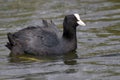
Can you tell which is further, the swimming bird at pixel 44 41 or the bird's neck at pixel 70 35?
the bird's neck at pixel 70 35

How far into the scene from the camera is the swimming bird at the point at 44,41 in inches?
573

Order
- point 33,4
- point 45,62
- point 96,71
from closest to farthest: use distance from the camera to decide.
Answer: point 96,71, point 45,62, point 33,4

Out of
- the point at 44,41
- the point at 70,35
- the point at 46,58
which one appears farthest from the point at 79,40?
the point at 46,58

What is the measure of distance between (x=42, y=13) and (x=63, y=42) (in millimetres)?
4206

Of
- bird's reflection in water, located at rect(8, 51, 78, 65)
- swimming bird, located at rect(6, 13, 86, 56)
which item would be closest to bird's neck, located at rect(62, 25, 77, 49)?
swimming bird, located at rect(6, 13, 86, 56)

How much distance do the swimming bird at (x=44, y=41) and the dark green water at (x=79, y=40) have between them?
240mm

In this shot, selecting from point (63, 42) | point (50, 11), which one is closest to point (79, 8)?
point (50, 11)

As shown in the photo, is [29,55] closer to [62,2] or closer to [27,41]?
[27,41]

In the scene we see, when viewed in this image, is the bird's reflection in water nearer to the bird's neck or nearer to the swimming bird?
the swimming bird

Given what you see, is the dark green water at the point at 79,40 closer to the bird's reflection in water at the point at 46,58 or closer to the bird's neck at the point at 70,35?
the bird's reflection in water at the point at 46,58

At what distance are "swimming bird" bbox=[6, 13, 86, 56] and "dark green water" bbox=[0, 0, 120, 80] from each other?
0.79 feet

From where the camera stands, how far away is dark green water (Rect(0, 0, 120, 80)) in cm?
1285

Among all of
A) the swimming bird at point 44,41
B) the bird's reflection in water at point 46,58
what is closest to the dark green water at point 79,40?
the bird's reflection in water at point 46,58

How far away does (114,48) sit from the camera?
14602 millimetres
